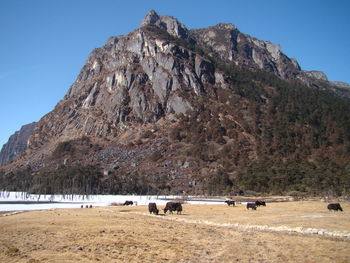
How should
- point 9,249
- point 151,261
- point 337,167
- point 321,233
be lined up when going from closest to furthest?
point 151,261 < point 9,249 < point 321,233 < point 337,167

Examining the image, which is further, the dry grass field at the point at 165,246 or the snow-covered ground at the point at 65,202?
the snow-covered ground at the point at 65,202

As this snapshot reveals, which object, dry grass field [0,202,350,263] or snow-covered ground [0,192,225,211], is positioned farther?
snow-covered ground [0,192,225,211]

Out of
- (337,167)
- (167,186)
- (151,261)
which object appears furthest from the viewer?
(167,186)

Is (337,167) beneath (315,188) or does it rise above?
above

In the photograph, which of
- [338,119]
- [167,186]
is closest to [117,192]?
[167,186]

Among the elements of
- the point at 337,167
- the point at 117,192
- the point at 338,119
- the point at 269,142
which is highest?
the point at 338,119

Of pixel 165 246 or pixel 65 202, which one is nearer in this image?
pixel 165 246

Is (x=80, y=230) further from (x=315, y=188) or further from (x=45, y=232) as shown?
(x=315, y=188)

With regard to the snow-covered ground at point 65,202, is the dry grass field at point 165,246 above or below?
above

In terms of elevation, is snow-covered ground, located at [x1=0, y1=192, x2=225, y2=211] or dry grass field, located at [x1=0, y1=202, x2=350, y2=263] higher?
dry grass field, located at [x1=0, y1=202, x2=350, y2=263]

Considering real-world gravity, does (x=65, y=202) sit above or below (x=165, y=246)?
below

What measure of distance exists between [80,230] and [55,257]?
37.9ft

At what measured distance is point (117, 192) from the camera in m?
182

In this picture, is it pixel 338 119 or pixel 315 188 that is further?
pixel 338 119
